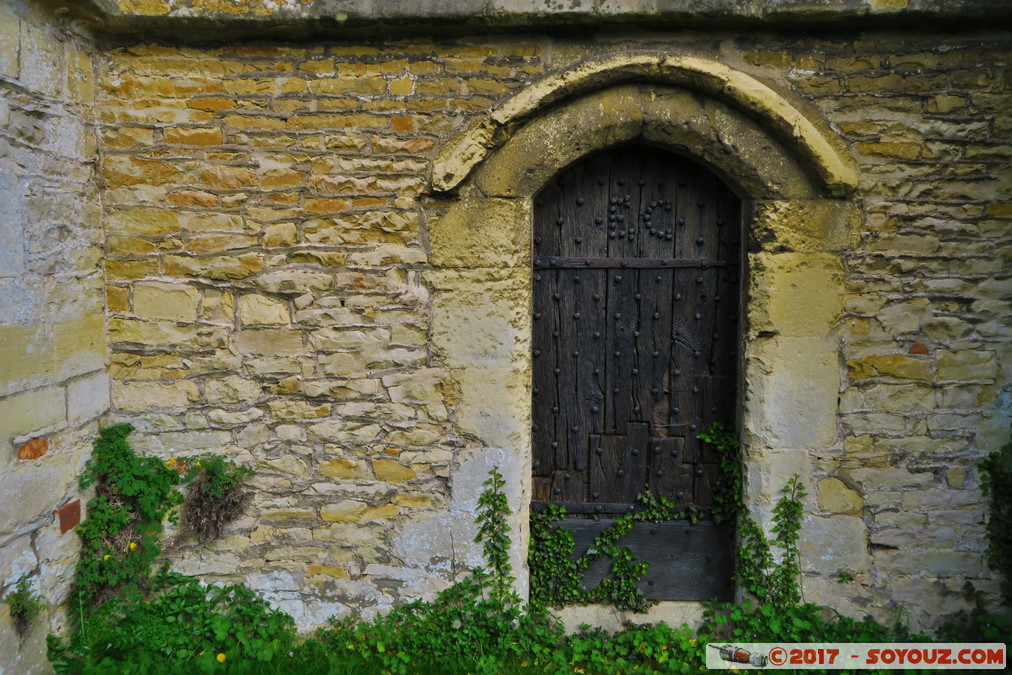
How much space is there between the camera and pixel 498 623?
9.84 feet

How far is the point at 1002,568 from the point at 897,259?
4.96ft

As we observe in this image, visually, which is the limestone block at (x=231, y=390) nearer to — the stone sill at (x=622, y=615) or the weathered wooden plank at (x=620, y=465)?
the weathered wooden plank at (x=620, y=465)

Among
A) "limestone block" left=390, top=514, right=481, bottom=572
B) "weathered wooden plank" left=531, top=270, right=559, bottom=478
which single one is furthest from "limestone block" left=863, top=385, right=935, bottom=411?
"limestone block" left=390, top=514, right=481, bottom=572

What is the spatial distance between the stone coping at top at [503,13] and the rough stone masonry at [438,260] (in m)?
0.02

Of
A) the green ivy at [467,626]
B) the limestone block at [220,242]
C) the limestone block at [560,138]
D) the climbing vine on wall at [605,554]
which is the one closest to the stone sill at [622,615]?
the climbing vine on wall at [605,554]

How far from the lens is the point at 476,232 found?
294 centimetres

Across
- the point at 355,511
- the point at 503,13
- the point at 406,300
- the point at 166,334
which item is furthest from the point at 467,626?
the point at 503,13

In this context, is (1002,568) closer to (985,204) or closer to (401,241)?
(985,204)

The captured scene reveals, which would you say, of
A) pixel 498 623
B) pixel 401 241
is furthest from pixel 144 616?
pixel 401 241

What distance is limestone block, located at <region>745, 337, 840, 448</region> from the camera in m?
2.91

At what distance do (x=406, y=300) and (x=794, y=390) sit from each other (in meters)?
1.85

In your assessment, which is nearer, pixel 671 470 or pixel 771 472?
pixel 771 472

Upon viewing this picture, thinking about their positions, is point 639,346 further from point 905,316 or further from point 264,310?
point 264,310

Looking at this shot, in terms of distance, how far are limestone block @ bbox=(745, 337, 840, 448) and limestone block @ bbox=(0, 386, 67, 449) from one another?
10.2 ft
